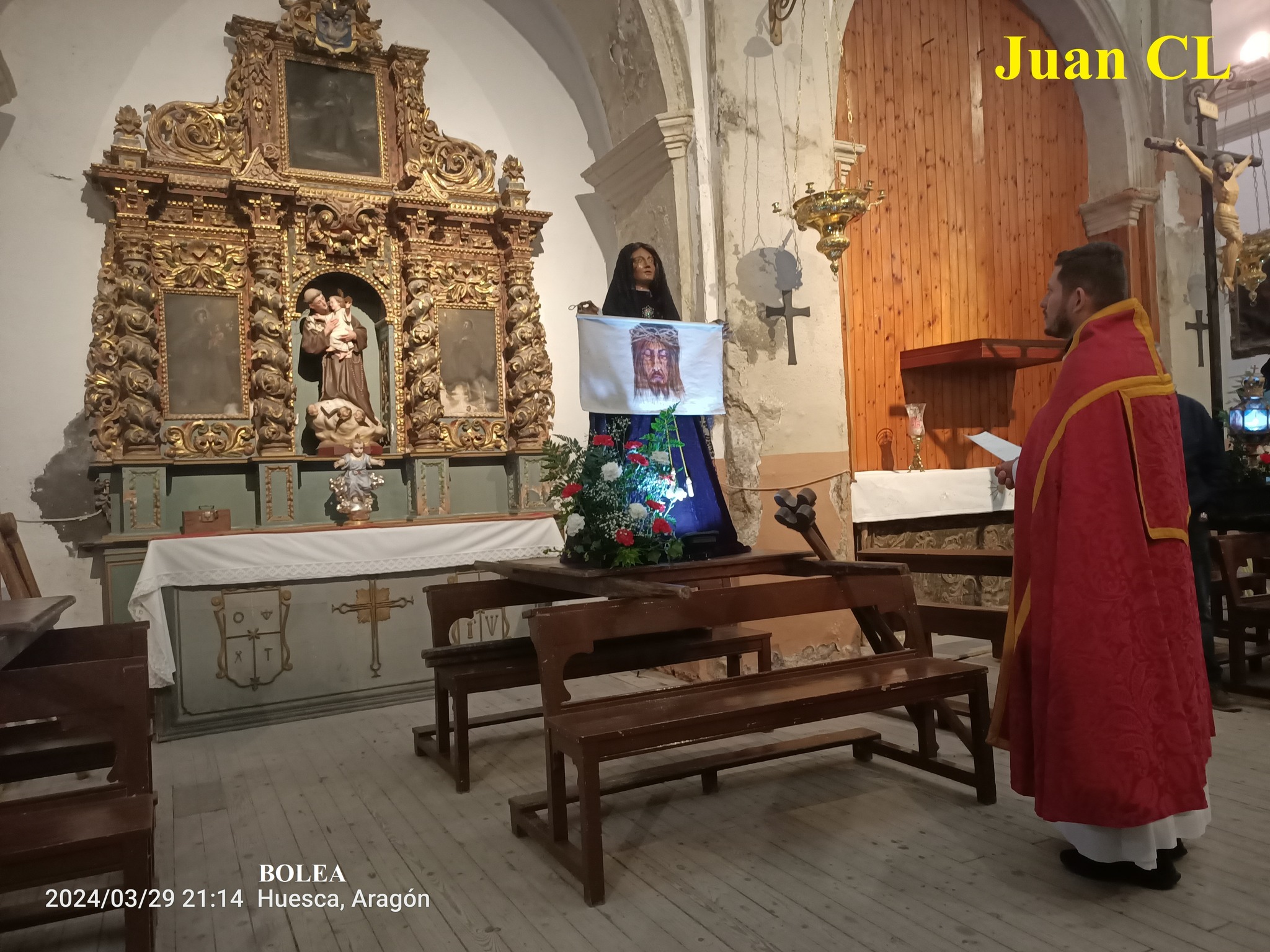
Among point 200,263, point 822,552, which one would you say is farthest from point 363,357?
point 822,552

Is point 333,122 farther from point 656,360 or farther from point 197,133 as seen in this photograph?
point 656,360

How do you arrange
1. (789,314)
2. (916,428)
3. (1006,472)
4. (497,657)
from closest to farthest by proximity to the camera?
(1006,472) < (497,657) < (789,314) < (916,428)

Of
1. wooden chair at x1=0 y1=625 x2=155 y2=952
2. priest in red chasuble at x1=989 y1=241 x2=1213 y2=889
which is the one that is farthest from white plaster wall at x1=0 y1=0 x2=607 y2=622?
priest in red chasuble at x1=989 y1=241 x2=1213 y2=889

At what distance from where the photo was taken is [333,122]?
6.80m

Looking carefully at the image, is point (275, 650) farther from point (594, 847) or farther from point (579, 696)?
point (594, 847)

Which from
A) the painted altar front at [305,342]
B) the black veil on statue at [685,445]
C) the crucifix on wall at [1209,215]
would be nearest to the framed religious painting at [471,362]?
the painted altar front at [305,342]

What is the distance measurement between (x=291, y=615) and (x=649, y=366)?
274 cm

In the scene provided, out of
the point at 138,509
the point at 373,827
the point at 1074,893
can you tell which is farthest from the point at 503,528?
the point at 1074,893

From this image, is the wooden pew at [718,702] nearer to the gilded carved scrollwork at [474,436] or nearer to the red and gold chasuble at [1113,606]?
the red and gold chasuble at [1113,606]

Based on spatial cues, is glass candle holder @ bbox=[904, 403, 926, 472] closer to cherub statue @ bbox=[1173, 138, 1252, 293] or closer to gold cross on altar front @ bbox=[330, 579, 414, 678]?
cherub statue @ bbox=[1173, 138, 1252, 293]

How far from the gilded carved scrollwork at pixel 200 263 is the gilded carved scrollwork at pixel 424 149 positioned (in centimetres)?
137

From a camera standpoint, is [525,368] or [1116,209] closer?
[525,368]

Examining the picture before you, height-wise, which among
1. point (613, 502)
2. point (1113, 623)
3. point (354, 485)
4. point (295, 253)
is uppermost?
point (295, 253)

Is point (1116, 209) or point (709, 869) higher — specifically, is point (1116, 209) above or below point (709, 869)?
above
